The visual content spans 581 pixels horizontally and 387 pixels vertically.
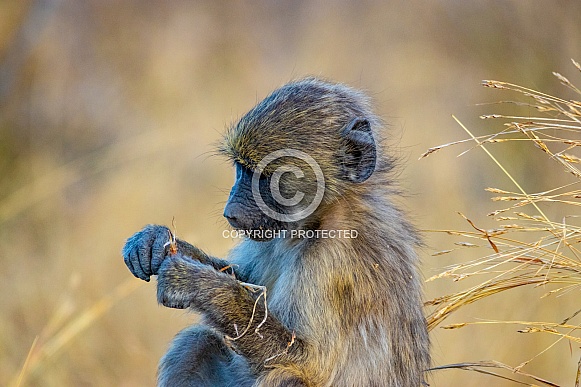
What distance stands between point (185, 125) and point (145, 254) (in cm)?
653

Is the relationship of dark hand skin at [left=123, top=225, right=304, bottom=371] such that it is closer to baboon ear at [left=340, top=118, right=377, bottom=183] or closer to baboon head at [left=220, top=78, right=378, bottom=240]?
baboon head at [left=220, top=78, right=378, bottom=240]

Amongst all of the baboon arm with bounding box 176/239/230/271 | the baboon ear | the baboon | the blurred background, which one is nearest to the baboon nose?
the baboon

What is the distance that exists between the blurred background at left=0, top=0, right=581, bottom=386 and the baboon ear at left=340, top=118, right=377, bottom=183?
3408 mm

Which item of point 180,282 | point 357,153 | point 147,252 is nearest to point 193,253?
point 147,252

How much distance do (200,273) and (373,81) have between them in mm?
8195

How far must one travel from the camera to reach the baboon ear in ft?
12.8

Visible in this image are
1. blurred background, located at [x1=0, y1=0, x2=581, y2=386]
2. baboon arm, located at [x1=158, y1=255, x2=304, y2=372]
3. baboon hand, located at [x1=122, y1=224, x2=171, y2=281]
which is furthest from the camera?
blurred background, located at [x1=0, y1=0, x2=581, y2=386]

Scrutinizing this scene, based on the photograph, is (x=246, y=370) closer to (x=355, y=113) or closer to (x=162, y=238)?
(x=162, y=238)

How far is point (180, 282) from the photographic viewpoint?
11.8ft

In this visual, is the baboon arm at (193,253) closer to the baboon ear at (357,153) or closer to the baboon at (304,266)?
the baboon at (304,266)

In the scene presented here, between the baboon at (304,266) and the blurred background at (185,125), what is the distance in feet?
10.2

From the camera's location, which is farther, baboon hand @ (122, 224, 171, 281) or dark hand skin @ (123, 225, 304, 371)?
baboon hand @ (122, 224, 171, 281)

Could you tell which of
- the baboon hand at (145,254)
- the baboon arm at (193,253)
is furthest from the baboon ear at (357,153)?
the baboon hand at (145,254)

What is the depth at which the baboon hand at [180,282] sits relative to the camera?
356cm
